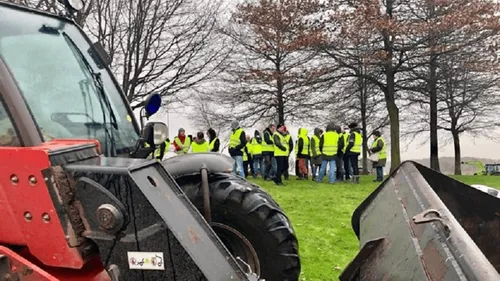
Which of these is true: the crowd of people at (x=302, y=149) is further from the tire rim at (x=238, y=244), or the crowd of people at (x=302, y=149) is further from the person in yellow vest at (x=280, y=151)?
the tire rim at (x=238, y=244)

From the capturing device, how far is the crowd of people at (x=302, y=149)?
14.1 m

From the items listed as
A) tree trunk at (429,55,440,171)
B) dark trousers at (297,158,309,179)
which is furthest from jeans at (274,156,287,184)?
tree trunk at (429,55,440,171)

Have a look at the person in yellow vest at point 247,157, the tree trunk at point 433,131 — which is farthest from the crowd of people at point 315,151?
the tree trunk at point 433,131

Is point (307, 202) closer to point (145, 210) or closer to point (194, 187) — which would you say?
point (194, 187)

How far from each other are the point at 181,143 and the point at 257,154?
8.56 feet

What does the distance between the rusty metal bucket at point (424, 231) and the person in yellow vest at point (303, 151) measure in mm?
11839

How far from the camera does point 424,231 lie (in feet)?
7.80

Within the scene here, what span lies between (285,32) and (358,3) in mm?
2985

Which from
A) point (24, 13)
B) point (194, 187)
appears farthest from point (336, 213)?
point (24, 13)

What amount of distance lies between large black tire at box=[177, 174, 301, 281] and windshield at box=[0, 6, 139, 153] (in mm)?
625

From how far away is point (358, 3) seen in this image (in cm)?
1848

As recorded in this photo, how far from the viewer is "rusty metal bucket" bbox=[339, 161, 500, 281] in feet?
6.48

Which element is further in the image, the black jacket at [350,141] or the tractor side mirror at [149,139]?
the black jacket at [350,141]

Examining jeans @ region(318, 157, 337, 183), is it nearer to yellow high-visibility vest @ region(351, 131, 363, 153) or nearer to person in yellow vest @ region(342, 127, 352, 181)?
person in yellow vest @ region(342, 127, 352, 181)
